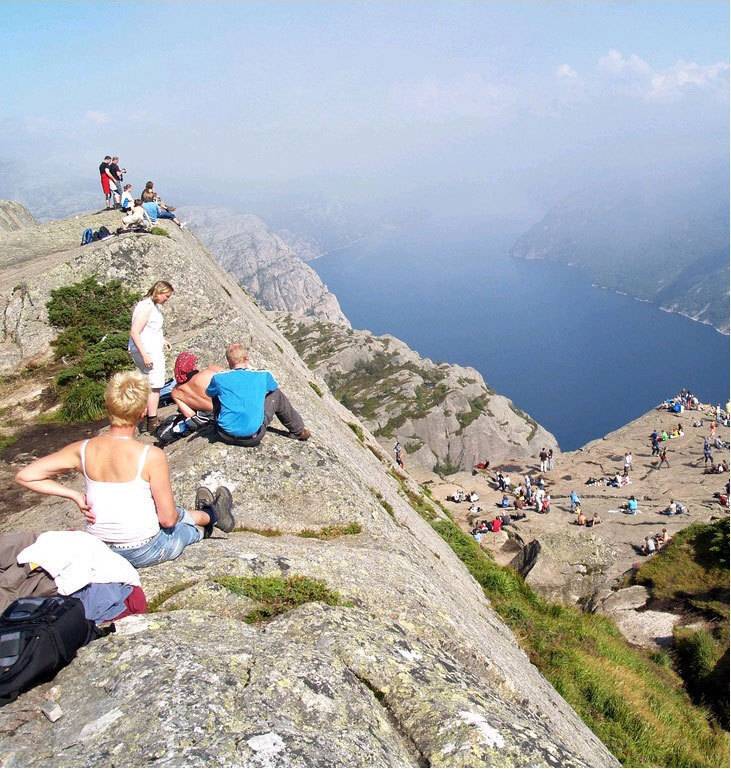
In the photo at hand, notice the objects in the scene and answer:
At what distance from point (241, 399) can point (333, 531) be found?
3272mm

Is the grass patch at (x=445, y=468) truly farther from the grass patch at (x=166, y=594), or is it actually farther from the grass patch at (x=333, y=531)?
the grass patch at (x=166, y=594)

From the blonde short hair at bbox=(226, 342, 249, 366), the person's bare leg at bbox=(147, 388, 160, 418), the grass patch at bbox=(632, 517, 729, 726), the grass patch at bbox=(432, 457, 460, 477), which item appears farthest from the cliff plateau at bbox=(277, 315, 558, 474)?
the blonde short hair at bbox=(226, 342, 249, 366)

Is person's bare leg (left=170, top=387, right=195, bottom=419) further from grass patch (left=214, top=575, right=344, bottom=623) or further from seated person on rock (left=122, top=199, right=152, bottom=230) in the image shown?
seated person on rock (left=122, top=199, right=152, bottom=230)

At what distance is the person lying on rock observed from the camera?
6.69 meters

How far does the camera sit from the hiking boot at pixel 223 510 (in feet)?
32.4

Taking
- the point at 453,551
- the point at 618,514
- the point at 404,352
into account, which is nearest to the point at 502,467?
the point at 618,514

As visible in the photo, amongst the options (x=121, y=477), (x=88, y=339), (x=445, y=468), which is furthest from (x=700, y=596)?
(x=445, y=468)

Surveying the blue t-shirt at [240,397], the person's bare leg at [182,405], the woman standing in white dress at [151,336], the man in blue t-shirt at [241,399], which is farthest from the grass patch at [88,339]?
the blue t-shirt at [240,397]

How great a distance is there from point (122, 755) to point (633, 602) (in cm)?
2699

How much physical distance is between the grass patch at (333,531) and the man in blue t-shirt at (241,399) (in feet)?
7.31

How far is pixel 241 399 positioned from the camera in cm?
1115

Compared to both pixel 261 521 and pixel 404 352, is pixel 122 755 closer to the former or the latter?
pixel 261 521

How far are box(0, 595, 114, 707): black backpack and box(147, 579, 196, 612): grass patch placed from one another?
130 centimetres

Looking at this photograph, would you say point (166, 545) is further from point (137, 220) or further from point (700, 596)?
point (700, 596)
